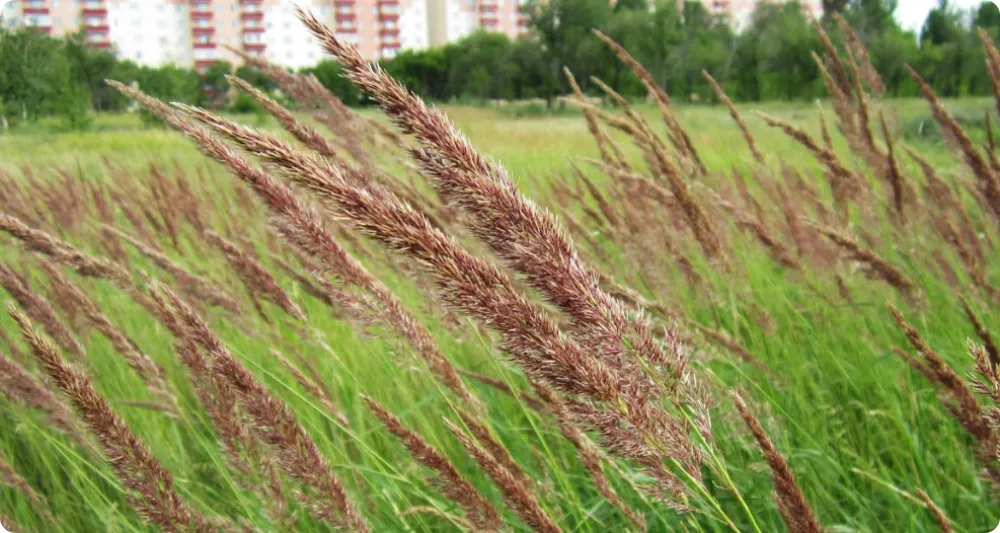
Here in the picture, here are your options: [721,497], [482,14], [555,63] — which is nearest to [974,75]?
[555,63]

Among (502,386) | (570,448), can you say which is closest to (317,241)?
(502,386)

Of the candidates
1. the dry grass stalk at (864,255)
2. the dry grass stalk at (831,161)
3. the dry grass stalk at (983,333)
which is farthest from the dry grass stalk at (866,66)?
the dry grass stalk at (983,333)

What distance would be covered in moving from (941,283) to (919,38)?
4.40 ft

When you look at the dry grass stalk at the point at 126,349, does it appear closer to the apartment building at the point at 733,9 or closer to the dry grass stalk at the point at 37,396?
the dry grass stalk at the point at 37,396

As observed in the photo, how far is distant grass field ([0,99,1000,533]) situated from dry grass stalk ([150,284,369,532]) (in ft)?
0.36

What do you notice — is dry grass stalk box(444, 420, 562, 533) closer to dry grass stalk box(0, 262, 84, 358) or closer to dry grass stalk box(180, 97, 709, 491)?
dry grass stalk box(180, 97, 709, 491)

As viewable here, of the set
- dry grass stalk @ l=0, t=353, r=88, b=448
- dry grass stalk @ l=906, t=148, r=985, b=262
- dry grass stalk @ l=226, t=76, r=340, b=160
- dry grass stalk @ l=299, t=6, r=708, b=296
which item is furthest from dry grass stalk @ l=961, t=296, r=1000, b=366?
dry grass stalk @ l=0, t=353, r=88, b=448

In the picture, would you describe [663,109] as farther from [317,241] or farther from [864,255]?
[317,241]

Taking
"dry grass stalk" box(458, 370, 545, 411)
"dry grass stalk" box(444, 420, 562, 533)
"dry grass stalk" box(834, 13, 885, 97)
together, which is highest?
"dry grass stalk" box(834, 13, 885, 97)

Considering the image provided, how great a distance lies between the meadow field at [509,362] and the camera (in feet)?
2.01

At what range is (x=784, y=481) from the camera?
0.68 metres

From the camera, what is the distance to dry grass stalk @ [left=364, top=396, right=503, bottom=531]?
85 centimetres

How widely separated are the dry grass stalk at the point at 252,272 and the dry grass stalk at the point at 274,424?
0.97 ft

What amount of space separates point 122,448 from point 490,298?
0.58 meters
